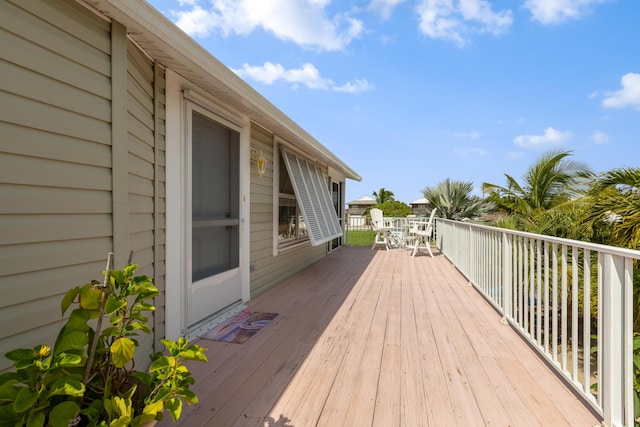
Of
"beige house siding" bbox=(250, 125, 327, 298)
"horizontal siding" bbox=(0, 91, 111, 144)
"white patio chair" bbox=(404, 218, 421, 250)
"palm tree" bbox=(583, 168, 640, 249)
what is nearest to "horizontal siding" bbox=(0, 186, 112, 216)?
"horizontal siding" bbox=(0, 91, 111, 144)

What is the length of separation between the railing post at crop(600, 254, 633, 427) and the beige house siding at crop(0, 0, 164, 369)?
245 cm

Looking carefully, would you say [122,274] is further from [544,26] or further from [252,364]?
[544,26]

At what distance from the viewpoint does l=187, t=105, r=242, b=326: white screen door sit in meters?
2.84

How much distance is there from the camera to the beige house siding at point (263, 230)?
398 centimetres

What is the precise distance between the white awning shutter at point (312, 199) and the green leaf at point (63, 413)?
388 centimetres

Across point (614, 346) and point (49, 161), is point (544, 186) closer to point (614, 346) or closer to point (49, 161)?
point (614, 346)

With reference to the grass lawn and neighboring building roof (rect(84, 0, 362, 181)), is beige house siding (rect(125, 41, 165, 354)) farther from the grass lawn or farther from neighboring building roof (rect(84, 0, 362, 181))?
the grass lawn

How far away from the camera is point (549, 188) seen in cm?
1048

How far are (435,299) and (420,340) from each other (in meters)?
1.46

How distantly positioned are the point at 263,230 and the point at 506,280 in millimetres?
2828

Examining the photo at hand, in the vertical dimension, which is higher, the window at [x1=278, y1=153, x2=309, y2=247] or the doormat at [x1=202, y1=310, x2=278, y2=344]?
the window at [x1=278, y1=153, x2=309, y2=247]

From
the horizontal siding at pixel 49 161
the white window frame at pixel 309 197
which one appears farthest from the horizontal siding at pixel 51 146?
the white window frame at pixel 309 197

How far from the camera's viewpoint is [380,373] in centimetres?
213

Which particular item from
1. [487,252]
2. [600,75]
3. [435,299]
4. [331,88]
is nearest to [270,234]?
[435,299]
